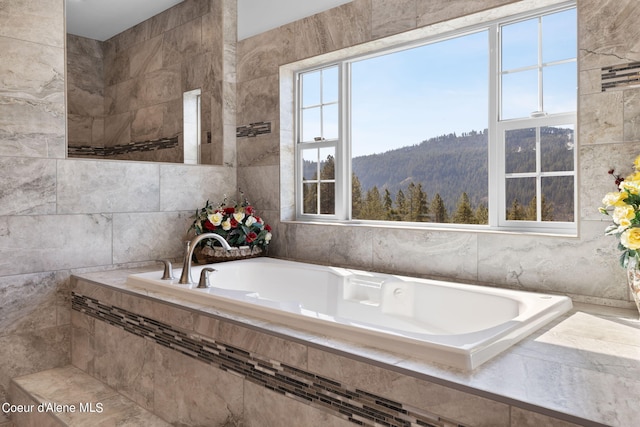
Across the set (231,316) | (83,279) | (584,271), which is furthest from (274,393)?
(83,279)

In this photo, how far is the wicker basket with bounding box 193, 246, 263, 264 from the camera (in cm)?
319

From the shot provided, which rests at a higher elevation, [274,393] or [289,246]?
[289,246]

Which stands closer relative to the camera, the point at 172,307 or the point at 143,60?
the point at 172,307

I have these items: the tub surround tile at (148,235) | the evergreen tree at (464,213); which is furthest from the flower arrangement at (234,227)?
the evergreen tree at (464,213)

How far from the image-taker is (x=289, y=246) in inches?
136

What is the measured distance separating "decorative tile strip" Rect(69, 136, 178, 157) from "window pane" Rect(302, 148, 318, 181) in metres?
1.33

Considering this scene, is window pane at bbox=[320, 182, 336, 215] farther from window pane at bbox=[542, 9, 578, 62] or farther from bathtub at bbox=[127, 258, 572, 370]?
window pane at bbox=[542, 9, 578, 62]

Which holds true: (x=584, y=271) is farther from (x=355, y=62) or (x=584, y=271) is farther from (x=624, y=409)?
(x=355, y=62)

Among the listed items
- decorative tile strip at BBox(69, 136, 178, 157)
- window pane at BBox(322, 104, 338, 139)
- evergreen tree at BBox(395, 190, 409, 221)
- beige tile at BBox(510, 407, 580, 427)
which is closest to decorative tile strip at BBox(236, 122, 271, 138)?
window pane at BBox(322, 104, 338, 139)

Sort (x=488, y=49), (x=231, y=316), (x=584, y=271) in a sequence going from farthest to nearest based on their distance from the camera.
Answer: (x=488, y=49), (x=584, y=271), (x=231, y=316)

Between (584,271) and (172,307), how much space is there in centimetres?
189

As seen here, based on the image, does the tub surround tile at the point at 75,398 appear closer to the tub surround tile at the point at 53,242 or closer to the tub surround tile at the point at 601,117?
the tub surround tile at the point at 53,242

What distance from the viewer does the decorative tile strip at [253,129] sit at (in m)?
3.59

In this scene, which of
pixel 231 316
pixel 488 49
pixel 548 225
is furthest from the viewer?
pixel 488 49
